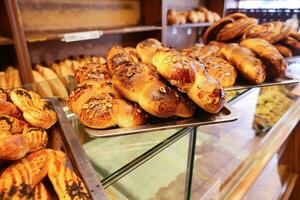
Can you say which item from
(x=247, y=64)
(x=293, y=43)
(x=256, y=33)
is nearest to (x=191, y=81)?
(x=247, y=64)

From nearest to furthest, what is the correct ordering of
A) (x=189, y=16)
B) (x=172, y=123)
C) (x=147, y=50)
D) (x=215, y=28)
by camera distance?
(x=172, y=123) → (x=147, y=50) → (x=215, y=28) → (x=189, y=16)

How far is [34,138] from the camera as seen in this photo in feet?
1.27

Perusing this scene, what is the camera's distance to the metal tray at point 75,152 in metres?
0.33

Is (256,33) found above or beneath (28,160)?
above

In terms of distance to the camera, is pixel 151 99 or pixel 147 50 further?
pixel 147 50

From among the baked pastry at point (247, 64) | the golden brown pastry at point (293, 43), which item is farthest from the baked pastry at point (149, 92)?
the golden brown pastry at point (293, 43)

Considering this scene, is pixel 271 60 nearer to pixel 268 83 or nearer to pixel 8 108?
pixel 268 83

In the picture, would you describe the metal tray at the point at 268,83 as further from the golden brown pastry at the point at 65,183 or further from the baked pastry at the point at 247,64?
the golden brown pastry at the point at 65,183

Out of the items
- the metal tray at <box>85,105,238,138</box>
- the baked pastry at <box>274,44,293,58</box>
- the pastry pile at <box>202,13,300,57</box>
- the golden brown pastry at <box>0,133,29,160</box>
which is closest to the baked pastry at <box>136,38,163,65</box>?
the metal tray at <box>85,105,238,138</box>

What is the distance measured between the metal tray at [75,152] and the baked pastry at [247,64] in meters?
0.62

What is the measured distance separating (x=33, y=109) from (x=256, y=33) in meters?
1.03

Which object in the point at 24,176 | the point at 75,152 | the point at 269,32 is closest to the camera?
the point at 24,176

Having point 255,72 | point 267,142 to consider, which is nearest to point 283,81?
point 255,72

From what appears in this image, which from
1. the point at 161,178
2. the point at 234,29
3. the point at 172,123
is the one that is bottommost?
the point at 161,178
